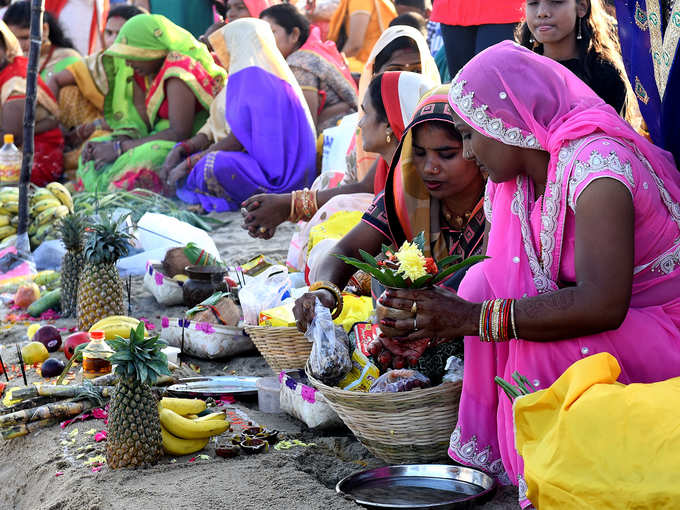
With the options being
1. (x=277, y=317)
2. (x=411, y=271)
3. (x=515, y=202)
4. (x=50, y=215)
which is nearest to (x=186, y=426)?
(x=277, y=317)

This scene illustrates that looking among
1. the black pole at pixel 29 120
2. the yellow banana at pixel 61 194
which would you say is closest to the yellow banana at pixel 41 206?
the yellow banana at pixel 61 194

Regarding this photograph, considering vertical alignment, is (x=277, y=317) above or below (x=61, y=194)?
below

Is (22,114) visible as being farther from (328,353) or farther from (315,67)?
(328,353)

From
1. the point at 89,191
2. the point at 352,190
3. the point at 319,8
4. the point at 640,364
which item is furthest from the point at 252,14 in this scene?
the point at 640,364

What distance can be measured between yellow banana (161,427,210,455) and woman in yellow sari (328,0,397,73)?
787 centimetres

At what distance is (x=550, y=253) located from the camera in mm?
2652

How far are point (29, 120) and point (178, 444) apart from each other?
3736 millimetres

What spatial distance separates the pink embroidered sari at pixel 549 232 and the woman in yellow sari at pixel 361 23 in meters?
7.99

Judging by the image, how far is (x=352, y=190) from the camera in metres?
4.90

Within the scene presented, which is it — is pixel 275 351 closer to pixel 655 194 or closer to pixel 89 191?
pixel 655 194

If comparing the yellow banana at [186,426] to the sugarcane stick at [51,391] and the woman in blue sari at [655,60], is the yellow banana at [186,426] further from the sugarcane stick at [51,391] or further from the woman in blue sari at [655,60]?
the woman in blue sari at [655,60]

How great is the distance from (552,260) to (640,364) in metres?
0.41

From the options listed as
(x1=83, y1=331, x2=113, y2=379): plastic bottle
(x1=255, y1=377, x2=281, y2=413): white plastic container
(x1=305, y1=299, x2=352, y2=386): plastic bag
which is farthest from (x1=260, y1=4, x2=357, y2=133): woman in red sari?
(x1=305, y1=299, x2=352, y2=386): plastic bag

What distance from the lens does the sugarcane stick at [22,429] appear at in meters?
3.45
